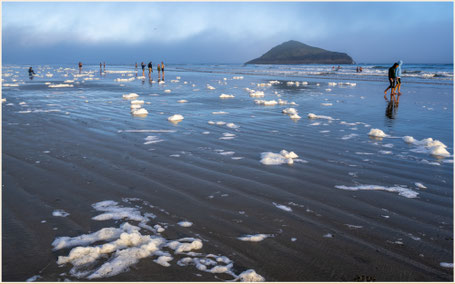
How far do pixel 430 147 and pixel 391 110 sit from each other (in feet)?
21.5

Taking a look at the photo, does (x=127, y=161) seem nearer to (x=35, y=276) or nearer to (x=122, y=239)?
(x=122, y=239)

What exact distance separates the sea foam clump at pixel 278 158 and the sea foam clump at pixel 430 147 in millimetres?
2949

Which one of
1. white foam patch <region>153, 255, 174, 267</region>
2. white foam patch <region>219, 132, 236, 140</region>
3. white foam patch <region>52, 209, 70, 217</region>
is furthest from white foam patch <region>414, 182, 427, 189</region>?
white foam patch <region>52, 209, 70, 217</region>

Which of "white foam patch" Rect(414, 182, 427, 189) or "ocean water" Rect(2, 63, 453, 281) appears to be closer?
"ocean water" Rect(2, 63, 453, 281)

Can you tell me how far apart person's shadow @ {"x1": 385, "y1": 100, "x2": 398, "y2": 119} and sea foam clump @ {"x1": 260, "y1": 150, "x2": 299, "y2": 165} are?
6.96 metres

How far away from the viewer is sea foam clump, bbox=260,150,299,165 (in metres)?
5.87

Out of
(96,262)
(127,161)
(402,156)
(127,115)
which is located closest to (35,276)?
(96,262)

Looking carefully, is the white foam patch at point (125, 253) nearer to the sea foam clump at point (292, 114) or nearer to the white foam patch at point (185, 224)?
the white foam patch at point (185, 224)

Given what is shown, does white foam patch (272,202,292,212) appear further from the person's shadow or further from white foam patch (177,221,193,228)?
the person's shadow

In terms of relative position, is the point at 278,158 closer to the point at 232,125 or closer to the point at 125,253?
the point at 232,125

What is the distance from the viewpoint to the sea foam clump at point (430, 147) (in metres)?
6.60

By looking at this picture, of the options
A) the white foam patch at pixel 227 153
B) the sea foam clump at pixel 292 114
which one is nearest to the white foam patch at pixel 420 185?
the white foam patch at pixel 227 153

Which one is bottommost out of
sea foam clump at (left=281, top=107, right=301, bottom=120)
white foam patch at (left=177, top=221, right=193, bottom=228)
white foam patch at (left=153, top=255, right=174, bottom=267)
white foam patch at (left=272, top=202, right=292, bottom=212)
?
white foam patch at (left=153, top=255, right=174, bottom=267)

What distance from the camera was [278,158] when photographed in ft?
19.9
